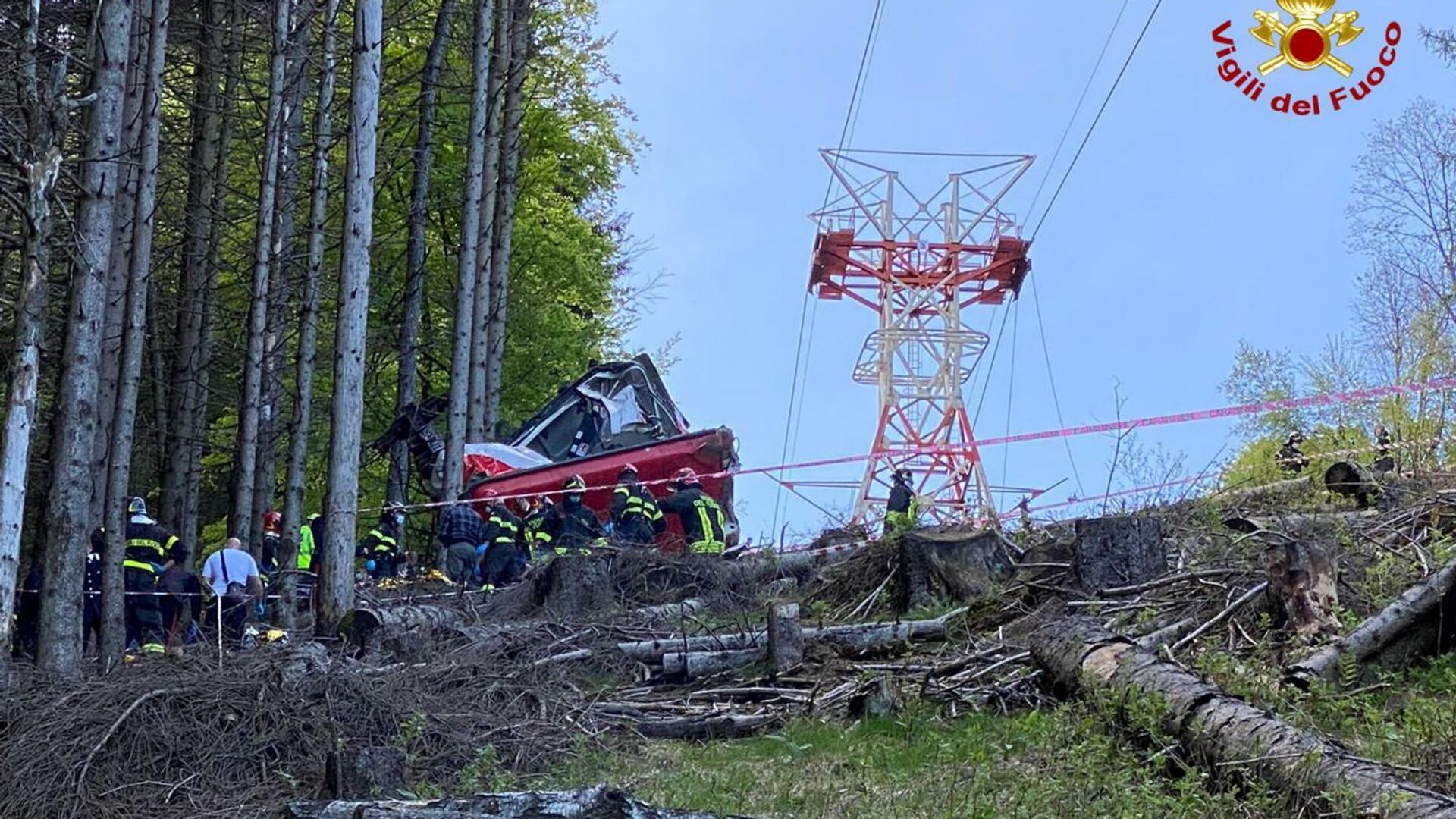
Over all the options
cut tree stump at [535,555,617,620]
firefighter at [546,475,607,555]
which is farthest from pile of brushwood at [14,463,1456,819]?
firefighter at [546,475,607,555]

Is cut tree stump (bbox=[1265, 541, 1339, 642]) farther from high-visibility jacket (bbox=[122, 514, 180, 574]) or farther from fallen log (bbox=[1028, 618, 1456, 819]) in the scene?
high-visibility jacket (bbox=[122, 514, 180, 574])

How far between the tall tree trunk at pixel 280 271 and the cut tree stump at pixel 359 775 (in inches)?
605

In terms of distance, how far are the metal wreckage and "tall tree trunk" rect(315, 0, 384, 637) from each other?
4.67 meters

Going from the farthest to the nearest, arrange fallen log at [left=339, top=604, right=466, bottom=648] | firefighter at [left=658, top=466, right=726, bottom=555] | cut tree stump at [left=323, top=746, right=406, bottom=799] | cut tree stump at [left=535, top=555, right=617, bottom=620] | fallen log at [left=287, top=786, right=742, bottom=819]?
firefighter at [left=658, top=466, right=726, bottom=555] → cut tree stump at [left=535, top=555, right=617, bottom=620] → fallen log at [left=339, top=604, right=466, bottom=648] → cut tree stump at [left=323, top=746, right=406, bottom=799] → fallen log at [left=287, top=786, right=742, bottom=819]

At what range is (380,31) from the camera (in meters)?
15.8

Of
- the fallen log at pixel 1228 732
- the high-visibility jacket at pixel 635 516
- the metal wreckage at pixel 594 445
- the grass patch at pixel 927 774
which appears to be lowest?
the grass patch at pixel 927 774

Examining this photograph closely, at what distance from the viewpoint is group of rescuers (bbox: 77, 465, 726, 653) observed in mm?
16469

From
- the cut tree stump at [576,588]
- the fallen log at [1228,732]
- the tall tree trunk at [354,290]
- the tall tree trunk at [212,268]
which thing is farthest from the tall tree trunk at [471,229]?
the fallen log at [1228,732]

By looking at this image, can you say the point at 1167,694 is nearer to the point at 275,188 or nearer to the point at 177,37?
the point at 275,188

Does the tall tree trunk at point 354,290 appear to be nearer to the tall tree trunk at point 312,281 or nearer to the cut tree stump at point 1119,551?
the tall tree trunk at point 312,281

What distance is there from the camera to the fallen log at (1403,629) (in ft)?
27.1

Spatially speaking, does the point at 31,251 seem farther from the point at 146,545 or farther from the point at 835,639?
the point at 835,639

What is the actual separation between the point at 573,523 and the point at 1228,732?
36.6 feet

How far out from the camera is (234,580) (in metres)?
17.5
